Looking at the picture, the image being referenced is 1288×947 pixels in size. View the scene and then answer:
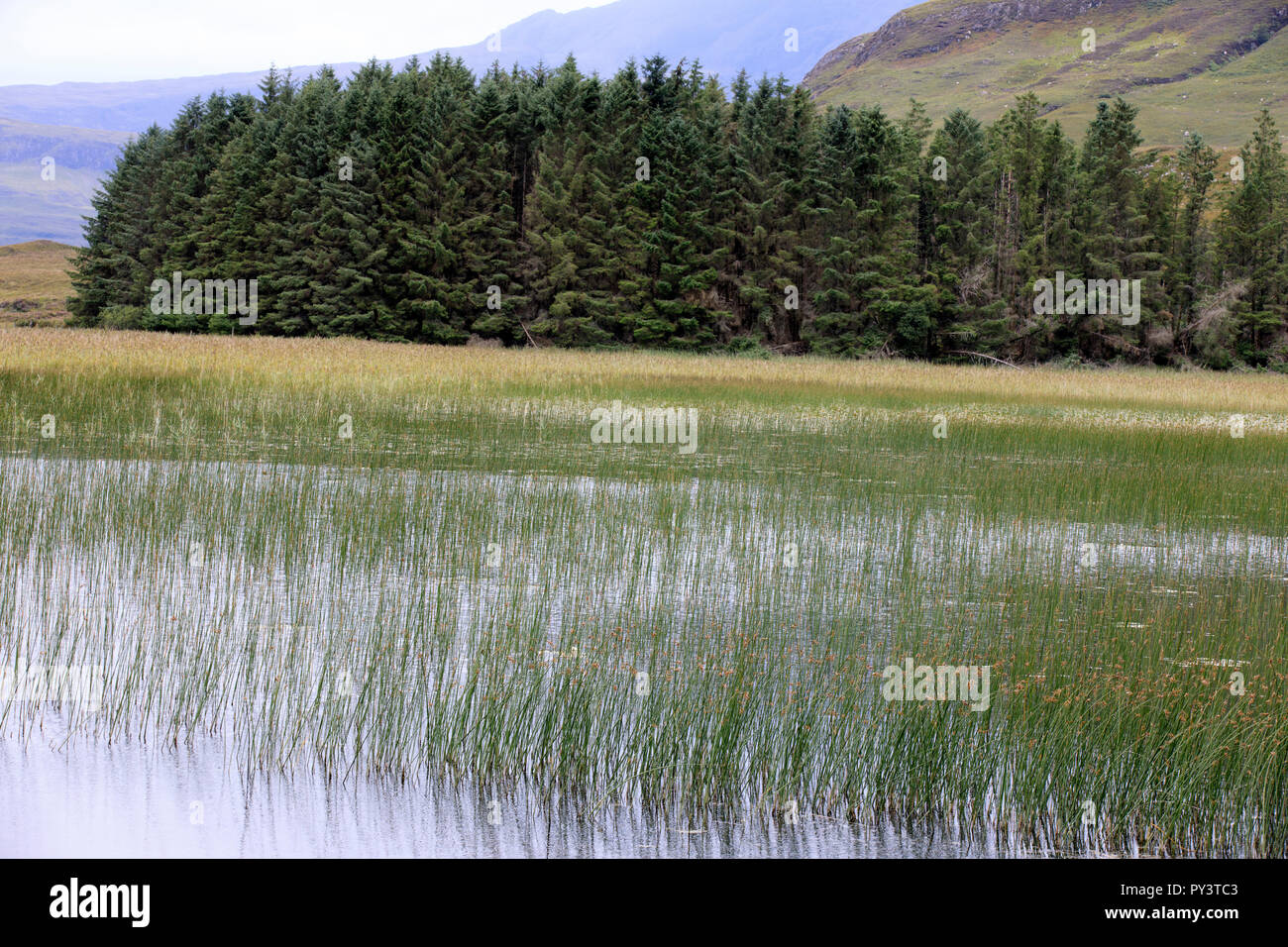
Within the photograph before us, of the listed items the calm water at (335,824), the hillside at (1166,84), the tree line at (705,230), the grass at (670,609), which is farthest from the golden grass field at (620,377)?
the hillside at (1166,84)

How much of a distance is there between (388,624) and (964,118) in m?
47.6

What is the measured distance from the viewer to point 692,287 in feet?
154

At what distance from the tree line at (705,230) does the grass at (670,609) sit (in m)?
29.5

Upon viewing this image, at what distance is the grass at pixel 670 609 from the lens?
19.3ft

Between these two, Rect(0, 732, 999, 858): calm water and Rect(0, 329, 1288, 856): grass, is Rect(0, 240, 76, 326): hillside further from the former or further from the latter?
Rect(0, 732, 999, 858): calm water

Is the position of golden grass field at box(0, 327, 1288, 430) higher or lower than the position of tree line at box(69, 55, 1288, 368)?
lower

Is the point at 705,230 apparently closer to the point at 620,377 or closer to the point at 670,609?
the point at 620,377

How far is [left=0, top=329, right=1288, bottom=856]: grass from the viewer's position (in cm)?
589

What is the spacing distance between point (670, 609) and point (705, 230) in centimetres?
4048

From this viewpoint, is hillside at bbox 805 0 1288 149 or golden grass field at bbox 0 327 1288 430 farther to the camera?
hillside at bbox 805 0 1288 149

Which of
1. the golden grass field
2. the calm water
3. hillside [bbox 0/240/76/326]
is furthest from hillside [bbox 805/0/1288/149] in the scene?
the calm water

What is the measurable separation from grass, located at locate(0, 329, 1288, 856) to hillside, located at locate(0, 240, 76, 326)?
152ft

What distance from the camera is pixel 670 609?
840 cm
